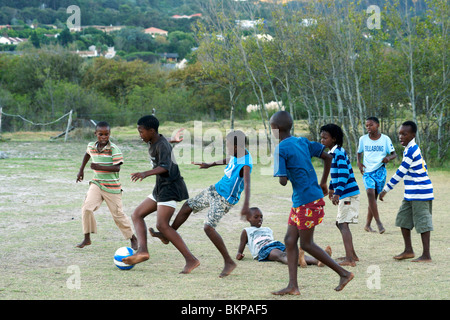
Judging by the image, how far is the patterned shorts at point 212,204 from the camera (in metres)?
6.44

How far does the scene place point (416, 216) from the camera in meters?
7.12

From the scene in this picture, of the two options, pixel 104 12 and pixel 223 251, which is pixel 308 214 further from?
pixel 104 12

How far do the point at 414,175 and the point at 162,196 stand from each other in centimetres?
319

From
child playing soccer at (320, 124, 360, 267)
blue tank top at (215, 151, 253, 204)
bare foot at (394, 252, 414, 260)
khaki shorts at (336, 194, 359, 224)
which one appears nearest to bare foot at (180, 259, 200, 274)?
blue tank top at (215, 151, 253, 204)

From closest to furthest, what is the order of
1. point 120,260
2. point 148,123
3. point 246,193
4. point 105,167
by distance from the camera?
1. point 246,193
2. point 120,260
3. point 148,123
4. point 105,167

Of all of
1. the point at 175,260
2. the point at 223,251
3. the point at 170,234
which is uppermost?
the point at 170,234

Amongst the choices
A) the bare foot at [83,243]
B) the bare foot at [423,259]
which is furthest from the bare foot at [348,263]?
the bare foot at [83,243]

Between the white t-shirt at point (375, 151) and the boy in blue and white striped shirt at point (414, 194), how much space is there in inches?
82.9

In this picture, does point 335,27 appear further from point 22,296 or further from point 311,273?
point 22,296

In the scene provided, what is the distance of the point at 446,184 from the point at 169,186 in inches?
465

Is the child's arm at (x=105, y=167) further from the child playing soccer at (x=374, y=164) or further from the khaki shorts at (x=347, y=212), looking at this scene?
the child playing soccer at (x=374, y=164)

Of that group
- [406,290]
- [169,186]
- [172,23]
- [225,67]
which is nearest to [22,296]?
[169,186]

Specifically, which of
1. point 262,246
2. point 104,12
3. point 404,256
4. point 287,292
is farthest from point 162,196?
point 104,12

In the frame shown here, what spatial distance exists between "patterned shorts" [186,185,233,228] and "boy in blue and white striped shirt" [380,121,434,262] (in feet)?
7.39
